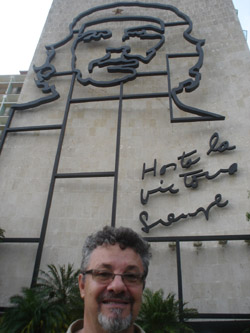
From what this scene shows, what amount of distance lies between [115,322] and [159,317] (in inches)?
213

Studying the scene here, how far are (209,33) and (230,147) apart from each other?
7923 millimetres

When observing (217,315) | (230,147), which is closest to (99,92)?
(230,147)

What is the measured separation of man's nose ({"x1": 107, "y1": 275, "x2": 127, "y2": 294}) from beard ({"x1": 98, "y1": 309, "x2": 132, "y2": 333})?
17cm

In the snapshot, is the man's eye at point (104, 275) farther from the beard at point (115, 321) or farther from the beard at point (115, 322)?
the beard at point (115, 322)

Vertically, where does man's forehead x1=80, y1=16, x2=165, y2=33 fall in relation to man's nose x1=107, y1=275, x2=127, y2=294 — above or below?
above

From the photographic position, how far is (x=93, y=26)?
59.0 feet

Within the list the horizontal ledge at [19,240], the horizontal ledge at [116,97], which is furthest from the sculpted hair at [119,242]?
the horizontal ledge at [116,97]

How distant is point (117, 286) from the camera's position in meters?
2.78

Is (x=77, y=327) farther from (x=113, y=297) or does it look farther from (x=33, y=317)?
(x=33, y=317)

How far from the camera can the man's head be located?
2750 millimetres

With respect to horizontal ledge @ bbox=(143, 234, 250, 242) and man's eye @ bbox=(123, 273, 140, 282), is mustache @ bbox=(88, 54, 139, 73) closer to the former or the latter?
horizontal ledge @ bbox=(143, 234, 250, 242)

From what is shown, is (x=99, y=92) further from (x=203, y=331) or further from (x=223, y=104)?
(x=203, y=331)

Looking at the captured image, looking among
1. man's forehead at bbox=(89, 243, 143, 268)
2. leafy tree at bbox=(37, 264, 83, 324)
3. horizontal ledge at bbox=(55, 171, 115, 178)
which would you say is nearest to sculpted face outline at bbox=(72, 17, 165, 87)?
horizontal ledge at bbox=(55, 171, 115, 178)

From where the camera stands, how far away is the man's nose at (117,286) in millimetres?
2777
